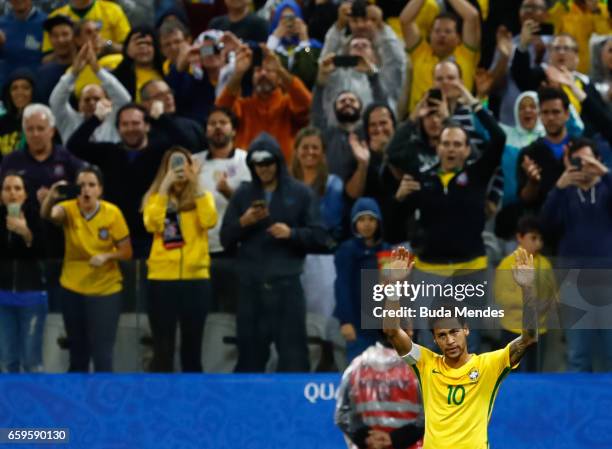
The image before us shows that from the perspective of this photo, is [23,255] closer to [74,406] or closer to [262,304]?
[74,406]

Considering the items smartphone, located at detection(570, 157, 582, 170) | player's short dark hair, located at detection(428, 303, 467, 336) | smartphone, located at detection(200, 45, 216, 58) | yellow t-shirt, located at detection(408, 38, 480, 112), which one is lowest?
player's short dark hair, located at detection(428, 303, 467, 336)

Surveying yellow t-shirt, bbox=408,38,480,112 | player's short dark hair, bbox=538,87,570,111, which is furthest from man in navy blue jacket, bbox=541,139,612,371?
yellow t-shirt, bbox=408,38,480,112

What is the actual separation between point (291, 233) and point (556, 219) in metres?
2.19

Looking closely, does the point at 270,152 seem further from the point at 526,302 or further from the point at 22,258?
the point at 526,302

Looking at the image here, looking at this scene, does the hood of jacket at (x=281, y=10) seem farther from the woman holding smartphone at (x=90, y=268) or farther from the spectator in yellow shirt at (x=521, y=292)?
the spectator in yellow shirt at (x=521, y=292)

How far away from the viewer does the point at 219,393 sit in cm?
1175

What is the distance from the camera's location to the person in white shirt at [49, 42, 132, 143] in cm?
1376

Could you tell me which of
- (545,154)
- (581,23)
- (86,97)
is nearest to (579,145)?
(545,154)

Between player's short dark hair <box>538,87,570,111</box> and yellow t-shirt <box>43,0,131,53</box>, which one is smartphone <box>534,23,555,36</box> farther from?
yellow t-shirt <box>43,0,131,53</box>

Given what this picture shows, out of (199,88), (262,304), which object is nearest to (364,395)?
(262,304)

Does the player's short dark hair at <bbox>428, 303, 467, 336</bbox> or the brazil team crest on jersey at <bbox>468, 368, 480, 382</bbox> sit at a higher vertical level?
the player's short dark hair at <bbox>428, 303, 467, 336</bbox>

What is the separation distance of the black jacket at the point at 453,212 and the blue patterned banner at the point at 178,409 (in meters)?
1.16

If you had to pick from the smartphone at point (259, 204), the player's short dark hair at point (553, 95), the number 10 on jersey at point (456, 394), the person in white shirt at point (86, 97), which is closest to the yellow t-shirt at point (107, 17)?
the person in white shirt at point (86, 97)

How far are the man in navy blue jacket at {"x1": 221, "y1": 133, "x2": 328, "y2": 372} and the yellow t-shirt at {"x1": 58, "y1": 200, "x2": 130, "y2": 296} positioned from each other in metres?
0.93
